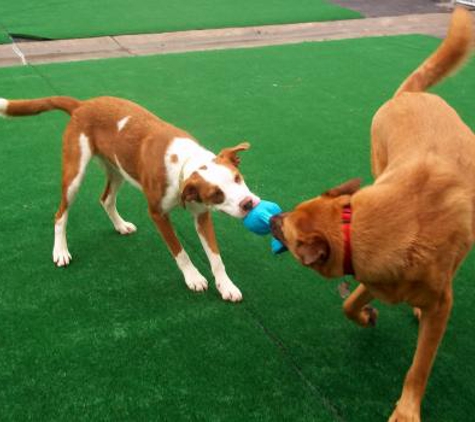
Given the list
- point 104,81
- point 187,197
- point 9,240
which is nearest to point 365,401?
point 187,197

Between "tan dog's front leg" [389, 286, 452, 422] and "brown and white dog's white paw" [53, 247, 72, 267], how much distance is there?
2.45m

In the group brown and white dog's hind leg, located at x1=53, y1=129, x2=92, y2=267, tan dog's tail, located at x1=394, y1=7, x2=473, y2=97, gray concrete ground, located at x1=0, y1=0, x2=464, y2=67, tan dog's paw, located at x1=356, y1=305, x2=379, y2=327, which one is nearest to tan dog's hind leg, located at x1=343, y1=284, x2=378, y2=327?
tan dog's paw, located at x1=356, y1=305, x2=379, y2=327

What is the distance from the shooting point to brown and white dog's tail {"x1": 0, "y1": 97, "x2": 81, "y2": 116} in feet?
13.9

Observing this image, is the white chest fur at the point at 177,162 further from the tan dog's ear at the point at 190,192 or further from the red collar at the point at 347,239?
the red collar at the point at 347,239

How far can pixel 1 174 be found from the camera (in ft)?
17.7

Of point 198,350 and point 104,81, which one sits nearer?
point 198,350

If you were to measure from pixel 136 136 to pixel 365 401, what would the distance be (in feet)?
7.43

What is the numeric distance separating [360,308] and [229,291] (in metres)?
0.87

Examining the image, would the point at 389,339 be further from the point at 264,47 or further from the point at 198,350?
the point at 264,47

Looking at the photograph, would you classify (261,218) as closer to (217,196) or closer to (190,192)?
(217,196)

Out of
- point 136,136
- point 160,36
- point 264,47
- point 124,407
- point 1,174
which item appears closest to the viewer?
point 124,407

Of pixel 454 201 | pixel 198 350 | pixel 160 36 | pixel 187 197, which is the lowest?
pixel 160 36

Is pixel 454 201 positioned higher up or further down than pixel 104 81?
higher up

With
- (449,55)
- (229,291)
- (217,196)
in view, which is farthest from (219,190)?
(449,55)
